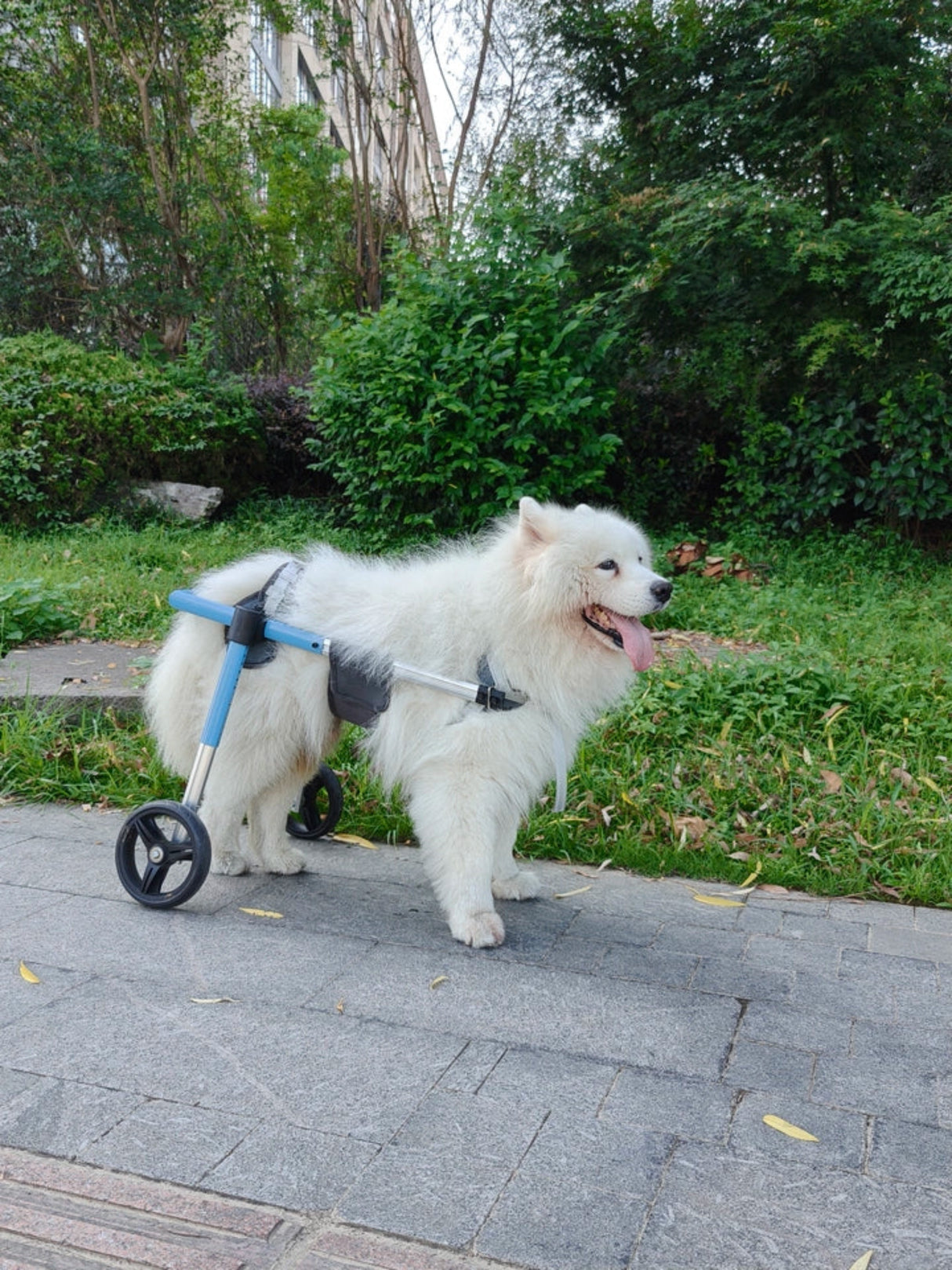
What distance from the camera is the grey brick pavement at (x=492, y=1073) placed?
1986mm

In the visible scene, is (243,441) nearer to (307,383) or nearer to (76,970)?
(307,383)

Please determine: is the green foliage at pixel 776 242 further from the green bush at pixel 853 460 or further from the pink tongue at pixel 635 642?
the pink tongue at pixel 635 642

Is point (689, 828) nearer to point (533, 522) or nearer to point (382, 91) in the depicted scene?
point (533, 522)

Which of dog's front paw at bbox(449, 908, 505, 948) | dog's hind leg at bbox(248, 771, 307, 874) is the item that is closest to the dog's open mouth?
dog's front paw at bbox(449, 908, 505, 948)

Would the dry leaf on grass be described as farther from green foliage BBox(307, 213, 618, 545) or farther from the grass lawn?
green foliage BBox(307, 213, 618, 545)

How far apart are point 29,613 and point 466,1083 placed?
4.60 m

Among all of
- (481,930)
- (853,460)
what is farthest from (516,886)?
(853,460)

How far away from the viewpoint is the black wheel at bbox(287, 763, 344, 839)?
426 centimetres

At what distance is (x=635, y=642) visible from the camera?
3.29m

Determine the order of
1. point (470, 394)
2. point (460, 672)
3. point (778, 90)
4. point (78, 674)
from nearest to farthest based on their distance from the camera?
point (460, 672) → point (78, 674) → point (470, 394) → point (778, 90)

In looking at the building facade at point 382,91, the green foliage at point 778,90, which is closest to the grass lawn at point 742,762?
the green foliage at point 778,90

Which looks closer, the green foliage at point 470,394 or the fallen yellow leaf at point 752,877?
the fallen yellow leaf at point 752,877

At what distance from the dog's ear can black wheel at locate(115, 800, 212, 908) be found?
54.6 inches

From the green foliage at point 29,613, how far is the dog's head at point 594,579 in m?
3.78
